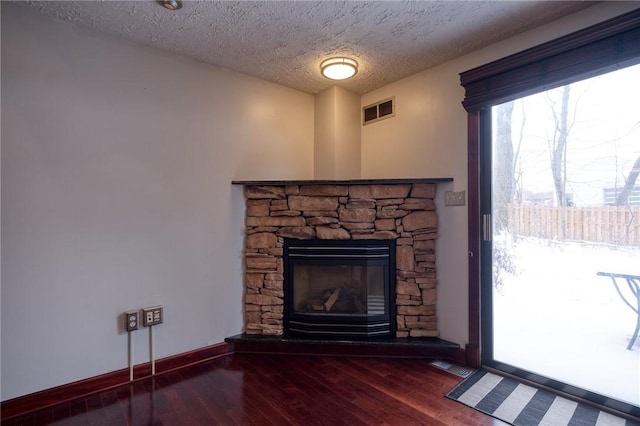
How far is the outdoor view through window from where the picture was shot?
1.83 meters

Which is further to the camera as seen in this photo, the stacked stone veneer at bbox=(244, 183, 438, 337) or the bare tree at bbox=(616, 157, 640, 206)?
the stacked stone veneer at bbox=(244, 183, 438, 337)

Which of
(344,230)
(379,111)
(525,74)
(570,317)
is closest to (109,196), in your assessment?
(344,230)

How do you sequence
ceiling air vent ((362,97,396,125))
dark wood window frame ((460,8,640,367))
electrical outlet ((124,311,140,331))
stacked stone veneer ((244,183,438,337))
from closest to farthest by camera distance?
1. dark wood window frame ((460,8,640,367))
2. electrical outlet ((124,311,140,331))
3. stacked stone veneer ((244,183,438,337))
4. ceiling air vent ((362,97,396,125))

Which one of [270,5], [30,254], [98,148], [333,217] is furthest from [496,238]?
[30,254]

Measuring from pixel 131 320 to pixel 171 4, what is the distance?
6.73ft

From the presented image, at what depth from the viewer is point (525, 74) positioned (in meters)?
2.11

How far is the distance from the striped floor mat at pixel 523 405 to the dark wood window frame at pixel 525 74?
29 cm

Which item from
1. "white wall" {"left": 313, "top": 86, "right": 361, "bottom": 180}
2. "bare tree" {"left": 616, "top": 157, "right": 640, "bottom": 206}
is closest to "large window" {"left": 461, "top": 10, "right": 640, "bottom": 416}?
"bare tree" {"left": 616, "top": 157, "right": 640, "bottom": 206}

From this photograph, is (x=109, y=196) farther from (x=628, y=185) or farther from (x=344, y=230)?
(x=628, y=185)

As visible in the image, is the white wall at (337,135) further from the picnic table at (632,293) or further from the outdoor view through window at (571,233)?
the picnic table at (632,293)

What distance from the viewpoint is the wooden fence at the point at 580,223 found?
71.5 inches

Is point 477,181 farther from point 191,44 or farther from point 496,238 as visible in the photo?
point 191,44

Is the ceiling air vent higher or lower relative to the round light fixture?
lower

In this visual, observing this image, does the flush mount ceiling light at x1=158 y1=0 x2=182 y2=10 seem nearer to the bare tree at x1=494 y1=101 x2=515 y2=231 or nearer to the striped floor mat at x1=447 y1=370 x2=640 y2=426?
the bare tree at x1=494 y1=101 x2=515 y2=231
